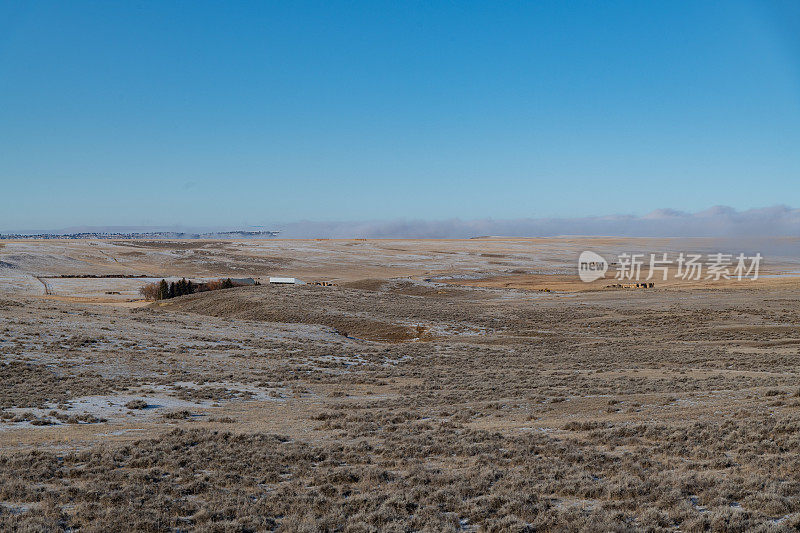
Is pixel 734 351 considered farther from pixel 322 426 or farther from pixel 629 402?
pixel 322 426

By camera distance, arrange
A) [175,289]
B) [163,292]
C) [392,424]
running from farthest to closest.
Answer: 1. [175,289]
2. [163,292]
3. [392,424]

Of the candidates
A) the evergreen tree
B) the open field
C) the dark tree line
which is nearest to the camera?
the open field

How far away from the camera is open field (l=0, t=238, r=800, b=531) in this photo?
8.44 meters

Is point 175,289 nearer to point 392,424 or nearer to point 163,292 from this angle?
point 163,292

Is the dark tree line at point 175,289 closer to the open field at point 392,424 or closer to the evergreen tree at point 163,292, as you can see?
the evergreen tree at point 163,292

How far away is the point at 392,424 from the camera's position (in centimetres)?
1448

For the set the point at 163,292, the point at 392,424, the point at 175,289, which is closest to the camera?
the point at 392,424

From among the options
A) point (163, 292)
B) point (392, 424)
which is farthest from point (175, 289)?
point (392, 424)

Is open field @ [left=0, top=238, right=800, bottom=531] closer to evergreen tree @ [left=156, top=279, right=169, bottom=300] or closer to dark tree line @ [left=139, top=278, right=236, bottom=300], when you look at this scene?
evergreen tree @ [left=156, top=279, right=169, bottom=300]

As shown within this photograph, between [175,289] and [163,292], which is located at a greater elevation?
[175,289]

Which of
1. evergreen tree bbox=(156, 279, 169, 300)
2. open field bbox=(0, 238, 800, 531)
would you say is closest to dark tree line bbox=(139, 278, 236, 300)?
evergreen tree bbox=(156, 279, 169, 300)

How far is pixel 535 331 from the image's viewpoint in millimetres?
40312

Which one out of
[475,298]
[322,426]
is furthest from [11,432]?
[475,298]

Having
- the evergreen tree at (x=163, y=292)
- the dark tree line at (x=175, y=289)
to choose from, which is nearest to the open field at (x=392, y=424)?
the evergreen tree at (x=163, y=292)
